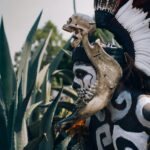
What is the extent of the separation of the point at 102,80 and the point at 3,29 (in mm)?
1666

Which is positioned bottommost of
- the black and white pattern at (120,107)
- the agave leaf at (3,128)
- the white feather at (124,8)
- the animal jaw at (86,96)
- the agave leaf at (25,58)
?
the agave leaf at (3,128)

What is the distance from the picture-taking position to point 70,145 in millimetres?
4590

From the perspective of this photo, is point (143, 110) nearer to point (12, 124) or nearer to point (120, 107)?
point (120, 107)

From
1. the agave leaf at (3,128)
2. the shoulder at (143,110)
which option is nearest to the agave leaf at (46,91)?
the agave leaf at (3,128)

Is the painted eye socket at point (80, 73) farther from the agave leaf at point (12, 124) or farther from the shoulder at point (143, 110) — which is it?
the agave leaf at point (12, 124)

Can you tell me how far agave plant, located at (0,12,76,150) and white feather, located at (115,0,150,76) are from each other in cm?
102

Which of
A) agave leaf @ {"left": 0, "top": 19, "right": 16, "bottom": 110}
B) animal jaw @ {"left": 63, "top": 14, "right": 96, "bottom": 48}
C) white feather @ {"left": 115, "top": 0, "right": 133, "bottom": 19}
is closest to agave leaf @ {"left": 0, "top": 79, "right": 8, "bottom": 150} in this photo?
agave leaf @ {"left": 0, "top": 19, "right": 16, "bottom": 110}

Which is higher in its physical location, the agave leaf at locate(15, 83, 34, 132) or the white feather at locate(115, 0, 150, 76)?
the white feather at locate(115, 0, 150, 76)

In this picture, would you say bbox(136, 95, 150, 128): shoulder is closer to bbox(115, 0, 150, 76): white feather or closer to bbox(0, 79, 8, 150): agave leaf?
bbox(115, 0, 150, 76): white feather

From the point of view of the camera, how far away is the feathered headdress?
3.98 metres

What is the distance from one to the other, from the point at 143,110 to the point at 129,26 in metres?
0.57

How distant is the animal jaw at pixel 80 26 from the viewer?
4129 mm

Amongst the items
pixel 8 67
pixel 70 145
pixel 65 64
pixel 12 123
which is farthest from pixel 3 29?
pixel 65 64

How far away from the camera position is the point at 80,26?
4.13 metres
